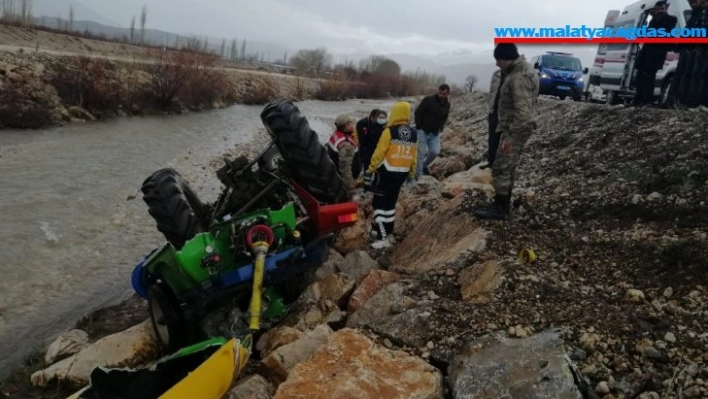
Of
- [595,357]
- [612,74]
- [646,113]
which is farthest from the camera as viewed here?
[612,74]

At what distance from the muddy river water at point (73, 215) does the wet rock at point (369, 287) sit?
2.68 metres

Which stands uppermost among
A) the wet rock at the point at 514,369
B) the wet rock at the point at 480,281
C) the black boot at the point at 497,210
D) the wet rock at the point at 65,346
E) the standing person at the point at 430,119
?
the standing person at the point at 430,119

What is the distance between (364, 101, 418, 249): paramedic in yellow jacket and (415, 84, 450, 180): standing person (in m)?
1.88

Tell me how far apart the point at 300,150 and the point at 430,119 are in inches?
154

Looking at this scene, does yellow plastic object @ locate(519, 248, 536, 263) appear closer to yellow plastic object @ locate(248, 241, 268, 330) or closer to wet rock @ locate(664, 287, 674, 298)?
wet rock @ locate(664, 287, 674, 298)

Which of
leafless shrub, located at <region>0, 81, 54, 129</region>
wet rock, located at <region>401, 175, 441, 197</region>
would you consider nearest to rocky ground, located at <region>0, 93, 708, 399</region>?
wet rock, located at <region>401, 175, 441, 197</region>

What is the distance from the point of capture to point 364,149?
717 cm

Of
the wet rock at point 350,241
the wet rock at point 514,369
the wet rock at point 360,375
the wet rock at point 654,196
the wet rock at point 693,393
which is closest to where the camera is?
the wet rock at point 693,393

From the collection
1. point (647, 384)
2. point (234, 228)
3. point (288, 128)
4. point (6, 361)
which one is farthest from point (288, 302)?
point (647, 384)

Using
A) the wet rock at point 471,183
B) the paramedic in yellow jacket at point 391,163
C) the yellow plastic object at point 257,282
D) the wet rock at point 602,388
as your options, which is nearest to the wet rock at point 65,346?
the yellow plastic object at point 257,282

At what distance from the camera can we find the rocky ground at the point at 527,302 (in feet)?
8.66

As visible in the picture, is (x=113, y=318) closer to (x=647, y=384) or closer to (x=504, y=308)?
(x=504, y=308)

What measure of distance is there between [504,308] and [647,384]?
0.92 m

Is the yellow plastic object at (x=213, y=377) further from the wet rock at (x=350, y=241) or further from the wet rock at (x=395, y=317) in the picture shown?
the wet rock at (x=350, y=241)
